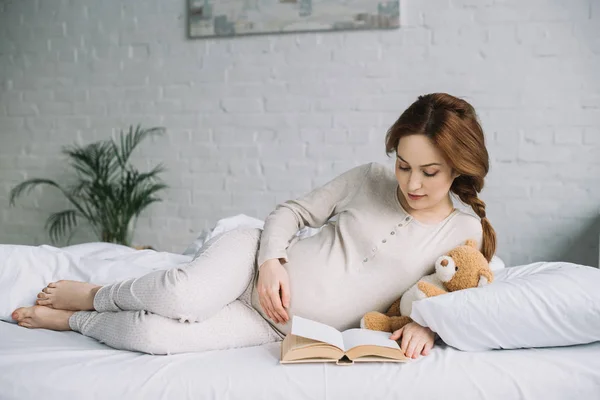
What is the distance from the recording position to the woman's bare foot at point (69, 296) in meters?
1.69

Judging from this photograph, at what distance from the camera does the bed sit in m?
1.33

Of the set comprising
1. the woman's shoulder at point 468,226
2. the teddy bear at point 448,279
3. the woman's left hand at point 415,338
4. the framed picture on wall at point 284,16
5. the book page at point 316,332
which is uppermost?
the framed picture on wall at point 284,16

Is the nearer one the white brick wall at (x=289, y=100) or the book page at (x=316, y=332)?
the book page at (x=316, y=332)

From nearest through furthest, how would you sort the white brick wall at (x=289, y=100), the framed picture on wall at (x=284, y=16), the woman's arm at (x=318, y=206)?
the woman's arm at (x=318, y=206)
the white brick wall at (x=289, y=100)
the framed picture on wall at (x=284, y=16)

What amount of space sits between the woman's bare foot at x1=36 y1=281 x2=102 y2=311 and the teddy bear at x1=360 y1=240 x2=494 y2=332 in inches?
29.8

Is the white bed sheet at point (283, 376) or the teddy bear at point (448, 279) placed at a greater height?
the teddy bear at point (448, 279)

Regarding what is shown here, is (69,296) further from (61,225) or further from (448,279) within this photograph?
(61,225)

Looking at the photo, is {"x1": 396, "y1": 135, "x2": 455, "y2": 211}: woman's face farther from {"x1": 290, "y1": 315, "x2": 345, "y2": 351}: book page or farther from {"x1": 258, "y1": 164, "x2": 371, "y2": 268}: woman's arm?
{"x1": 290, "y1": 315, "x2": 345, "y2": 351}: book page

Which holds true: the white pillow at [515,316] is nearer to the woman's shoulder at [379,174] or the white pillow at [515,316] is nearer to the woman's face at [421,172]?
the woman's face at [421,172]

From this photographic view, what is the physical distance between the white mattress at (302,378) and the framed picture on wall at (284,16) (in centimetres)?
231

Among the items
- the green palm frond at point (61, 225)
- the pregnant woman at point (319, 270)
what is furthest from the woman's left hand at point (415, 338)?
the green palm frond at point (61, 225)

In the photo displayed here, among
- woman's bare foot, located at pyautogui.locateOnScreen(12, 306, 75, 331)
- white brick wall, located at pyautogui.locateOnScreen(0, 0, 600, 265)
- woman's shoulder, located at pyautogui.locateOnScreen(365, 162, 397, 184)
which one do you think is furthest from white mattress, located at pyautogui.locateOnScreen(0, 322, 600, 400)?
white brick wall, located at pyautogui.locateOnScreen(0, 0, 600, 265)

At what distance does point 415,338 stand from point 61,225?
3017 mm

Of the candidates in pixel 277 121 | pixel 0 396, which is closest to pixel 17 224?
pixel 277 121
